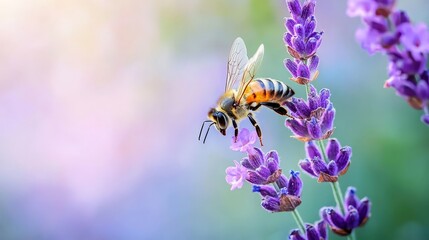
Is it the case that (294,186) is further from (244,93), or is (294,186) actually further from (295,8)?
(244,93)

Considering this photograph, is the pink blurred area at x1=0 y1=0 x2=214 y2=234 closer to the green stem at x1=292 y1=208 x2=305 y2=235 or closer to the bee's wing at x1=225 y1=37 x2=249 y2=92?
the bee's wing at x1=225 y1=37 x2=249 y2=92

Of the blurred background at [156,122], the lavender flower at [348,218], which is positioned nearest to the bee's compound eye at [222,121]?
the lavender flower at [348,218]

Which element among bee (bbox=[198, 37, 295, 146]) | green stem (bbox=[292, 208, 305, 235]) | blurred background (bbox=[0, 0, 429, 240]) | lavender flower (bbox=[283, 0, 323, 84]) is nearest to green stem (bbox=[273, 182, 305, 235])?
green stem (bbox=[292, 208, 305, 235])

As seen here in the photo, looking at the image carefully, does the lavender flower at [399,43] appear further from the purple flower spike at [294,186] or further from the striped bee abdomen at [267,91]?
the striped bee abdomen at [267,91]

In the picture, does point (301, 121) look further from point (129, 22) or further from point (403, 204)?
point (129, 22)

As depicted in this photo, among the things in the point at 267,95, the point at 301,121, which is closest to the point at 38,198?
the point at 267,95
